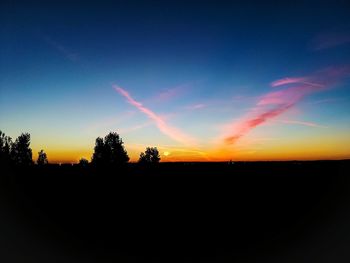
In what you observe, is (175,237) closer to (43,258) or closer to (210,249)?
(210,249)

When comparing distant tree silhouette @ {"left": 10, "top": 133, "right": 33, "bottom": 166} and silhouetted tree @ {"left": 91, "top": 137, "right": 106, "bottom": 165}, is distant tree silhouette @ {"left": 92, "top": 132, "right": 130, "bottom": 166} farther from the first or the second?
distant tree silhouette @ {"left": 10, "top": 133, "right": 33, "bottom": 166}

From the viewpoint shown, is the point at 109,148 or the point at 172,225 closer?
the point at 172,225

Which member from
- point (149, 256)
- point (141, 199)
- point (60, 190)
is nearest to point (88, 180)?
point (60, 190)

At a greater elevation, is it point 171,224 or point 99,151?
point 99,151

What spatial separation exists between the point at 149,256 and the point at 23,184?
313cm

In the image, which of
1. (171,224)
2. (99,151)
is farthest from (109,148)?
(171,224)

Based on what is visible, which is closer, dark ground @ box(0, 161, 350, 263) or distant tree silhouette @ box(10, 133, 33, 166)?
dark ground @ box(0, 161, 350, 263)

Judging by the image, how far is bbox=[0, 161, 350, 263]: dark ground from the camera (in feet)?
12.9

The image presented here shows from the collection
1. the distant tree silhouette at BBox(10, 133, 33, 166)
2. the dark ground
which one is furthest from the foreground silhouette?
the distant tree silhouette at BBox(10, 133, 33, 166)

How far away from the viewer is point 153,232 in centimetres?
505

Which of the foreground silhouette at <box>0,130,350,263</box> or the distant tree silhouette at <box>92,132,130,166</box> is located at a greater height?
the distant tree silhouette at <box>92,132,130,166</box>

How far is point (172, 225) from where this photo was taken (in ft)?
17.3

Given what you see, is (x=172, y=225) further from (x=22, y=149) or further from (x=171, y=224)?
(x=22, y=149)

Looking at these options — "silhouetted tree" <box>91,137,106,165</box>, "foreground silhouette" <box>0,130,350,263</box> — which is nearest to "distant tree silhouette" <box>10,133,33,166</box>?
"silhouetted tree" <box>91,137,106,165</box>
